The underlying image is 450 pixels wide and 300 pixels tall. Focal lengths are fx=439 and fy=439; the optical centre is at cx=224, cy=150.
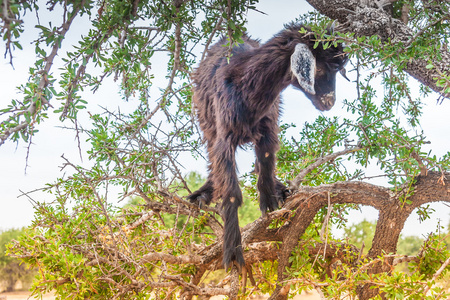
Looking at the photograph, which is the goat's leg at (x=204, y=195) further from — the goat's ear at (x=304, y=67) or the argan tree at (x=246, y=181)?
the goat's ear at (x=304, y=67)

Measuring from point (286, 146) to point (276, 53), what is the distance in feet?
3.26

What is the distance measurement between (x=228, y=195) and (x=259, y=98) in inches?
23.7

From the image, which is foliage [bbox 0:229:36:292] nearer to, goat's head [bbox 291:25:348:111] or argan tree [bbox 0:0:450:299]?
argan tree [bbox 0:0:450:299]

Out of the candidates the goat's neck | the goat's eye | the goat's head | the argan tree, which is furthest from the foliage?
the goat's eye

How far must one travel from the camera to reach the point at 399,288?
6.15 ft

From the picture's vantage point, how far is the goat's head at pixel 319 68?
91.7 inches

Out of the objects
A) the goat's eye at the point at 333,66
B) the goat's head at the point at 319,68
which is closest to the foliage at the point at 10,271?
the goat's head at the point at 319,68

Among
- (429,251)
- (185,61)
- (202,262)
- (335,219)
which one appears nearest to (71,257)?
(202,262)

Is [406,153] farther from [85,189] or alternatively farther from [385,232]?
[85,189]

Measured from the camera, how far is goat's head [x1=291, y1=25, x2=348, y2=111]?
2.33 metres

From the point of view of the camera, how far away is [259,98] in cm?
261

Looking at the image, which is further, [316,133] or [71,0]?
[316,133]

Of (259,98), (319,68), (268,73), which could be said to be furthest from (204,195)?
(319,68)

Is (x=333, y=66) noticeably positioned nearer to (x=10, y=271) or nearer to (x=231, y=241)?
(x=231, y=241)
